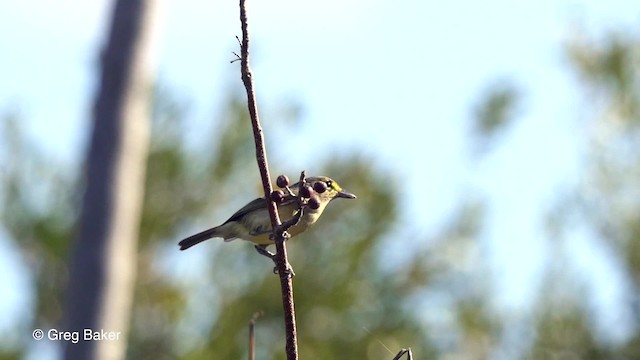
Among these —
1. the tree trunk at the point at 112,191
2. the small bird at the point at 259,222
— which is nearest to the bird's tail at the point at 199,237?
the small bird at the point at 259,222

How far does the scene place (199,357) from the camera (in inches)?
292

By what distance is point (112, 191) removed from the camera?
443cm

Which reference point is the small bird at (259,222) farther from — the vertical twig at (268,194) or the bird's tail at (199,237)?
the vertical twig at (268,194)

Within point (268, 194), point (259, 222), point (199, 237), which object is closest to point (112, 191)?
point (199, 237)

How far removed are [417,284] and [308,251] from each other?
84 cm

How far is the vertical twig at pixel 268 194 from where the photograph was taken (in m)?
2.18

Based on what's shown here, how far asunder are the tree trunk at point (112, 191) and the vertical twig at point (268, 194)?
193 cm

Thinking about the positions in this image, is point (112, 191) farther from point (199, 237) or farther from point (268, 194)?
point (268, 194)

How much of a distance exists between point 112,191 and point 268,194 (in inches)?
90.5

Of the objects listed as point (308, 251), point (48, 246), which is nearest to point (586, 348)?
point (308, 251)

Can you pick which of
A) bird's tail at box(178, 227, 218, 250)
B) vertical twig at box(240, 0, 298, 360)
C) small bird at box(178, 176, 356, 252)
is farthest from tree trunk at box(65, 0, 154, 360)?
vertical twig at box(240, 0, 298, 360)

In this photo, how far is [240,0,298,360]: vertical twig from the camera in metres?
2.18

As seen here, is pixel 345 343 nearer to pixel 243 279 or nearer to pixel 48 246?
pixel 243 279

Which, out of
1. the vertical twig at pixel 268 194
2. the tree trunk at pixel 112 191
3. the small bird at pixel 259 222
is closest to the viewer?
the vertical twig at pixel 268 194
